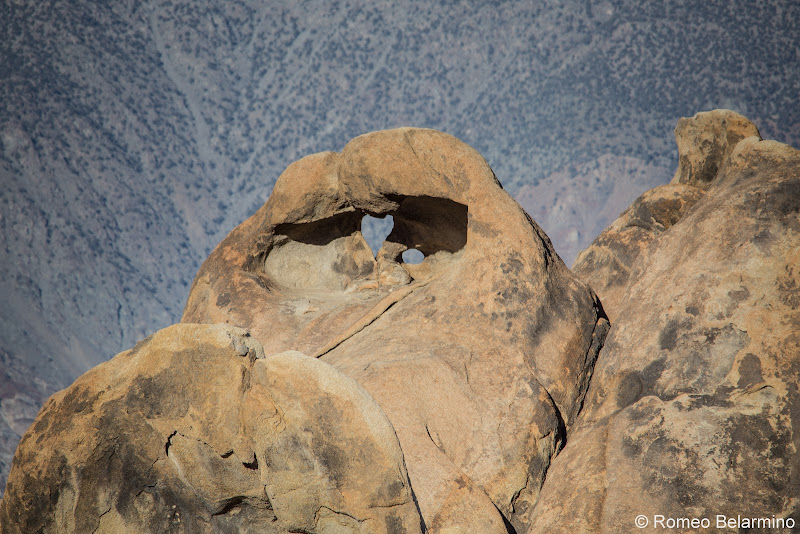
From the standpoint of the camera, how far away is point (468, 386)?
322 cm

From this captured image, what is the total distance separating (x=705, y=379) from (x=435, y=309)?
1289 millimetres

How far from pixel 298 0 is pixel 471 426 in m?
9.07

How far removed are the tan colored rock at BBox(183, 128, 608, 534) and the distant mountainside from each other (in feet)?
19.0

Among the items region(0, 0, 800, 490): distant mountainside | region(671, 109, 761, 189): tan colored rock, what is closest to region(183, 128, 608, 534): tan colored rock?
region(671, 109, 761, 189): tan colored rock

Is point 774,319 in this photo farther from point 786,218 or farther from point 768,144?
point 768,144

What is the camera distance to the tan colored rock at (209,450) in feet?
7.39

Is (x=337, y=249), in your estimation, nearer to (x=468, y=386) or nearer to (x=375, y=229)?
(x=468, y=386)

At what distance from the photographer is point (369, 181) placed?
13.3 feet

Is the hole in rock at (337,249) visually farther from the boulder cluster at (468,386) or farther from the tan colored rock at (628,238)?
the tan colored rock at (628,238)

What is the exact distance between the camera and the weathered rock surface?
258 cm

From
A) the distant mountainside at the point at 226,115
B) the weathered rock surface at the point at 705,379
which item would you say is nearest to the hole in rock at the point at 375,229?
the distant mountainside at the point at 226,115

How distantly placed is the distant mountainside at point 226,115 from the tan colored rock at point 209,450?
26.5 feet

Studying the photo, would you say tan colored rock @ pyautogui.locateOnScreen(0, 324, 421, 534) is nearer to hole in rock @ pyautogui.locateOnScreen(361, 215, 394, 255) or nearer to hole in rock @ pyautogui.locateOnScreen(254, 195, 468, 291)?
hole in rock @ pyautogui.locateOnScreen(254, 195, 468, 291)

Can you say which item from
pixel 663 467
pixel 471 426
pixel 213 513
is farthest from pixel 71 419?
pixel 663 467
